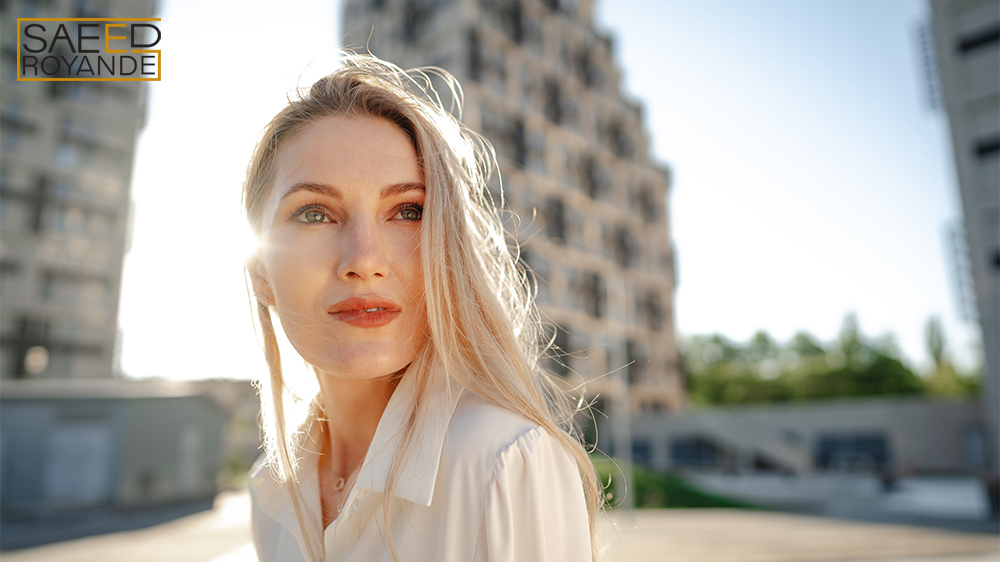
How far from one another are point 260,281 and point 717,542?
14.9 m

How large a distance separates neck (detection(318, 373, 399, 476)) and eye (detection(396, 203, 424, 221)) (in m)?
0.38

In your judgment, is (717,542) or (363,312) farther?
(717,542)

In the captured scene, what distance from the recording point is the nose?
1216mm

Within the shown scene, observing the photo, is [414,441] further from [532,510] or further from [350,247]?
[350,247]

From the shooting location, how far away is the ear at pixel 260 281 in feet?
5.03

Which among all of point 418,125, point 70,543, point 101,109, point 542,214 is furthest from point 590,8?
point 418,125

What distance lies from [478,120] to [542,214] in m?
7.36

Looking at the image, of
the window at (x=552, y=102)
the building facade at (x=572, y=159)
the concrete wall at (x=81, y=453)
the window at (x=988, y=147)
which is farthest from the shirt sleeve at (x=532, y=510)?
the window at (x=552, y=102)

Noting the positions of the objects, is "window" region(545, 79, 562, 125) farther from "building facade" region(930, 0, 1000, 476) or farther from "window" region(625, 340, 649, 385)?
"building facade" region(930, 0, 1000, 476)

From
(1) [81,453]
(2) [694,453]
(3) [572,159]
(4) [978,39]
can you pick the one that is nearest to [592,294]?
(3) [572,159]

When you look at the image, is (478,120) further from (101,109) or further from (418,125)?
(418,125)

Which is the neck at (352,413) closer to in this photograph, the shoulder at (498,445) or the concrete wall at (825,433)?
the shoulder at (498,445)

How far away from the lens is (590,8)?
145ft

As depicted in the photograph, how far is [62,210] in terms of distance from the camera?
118 ft
